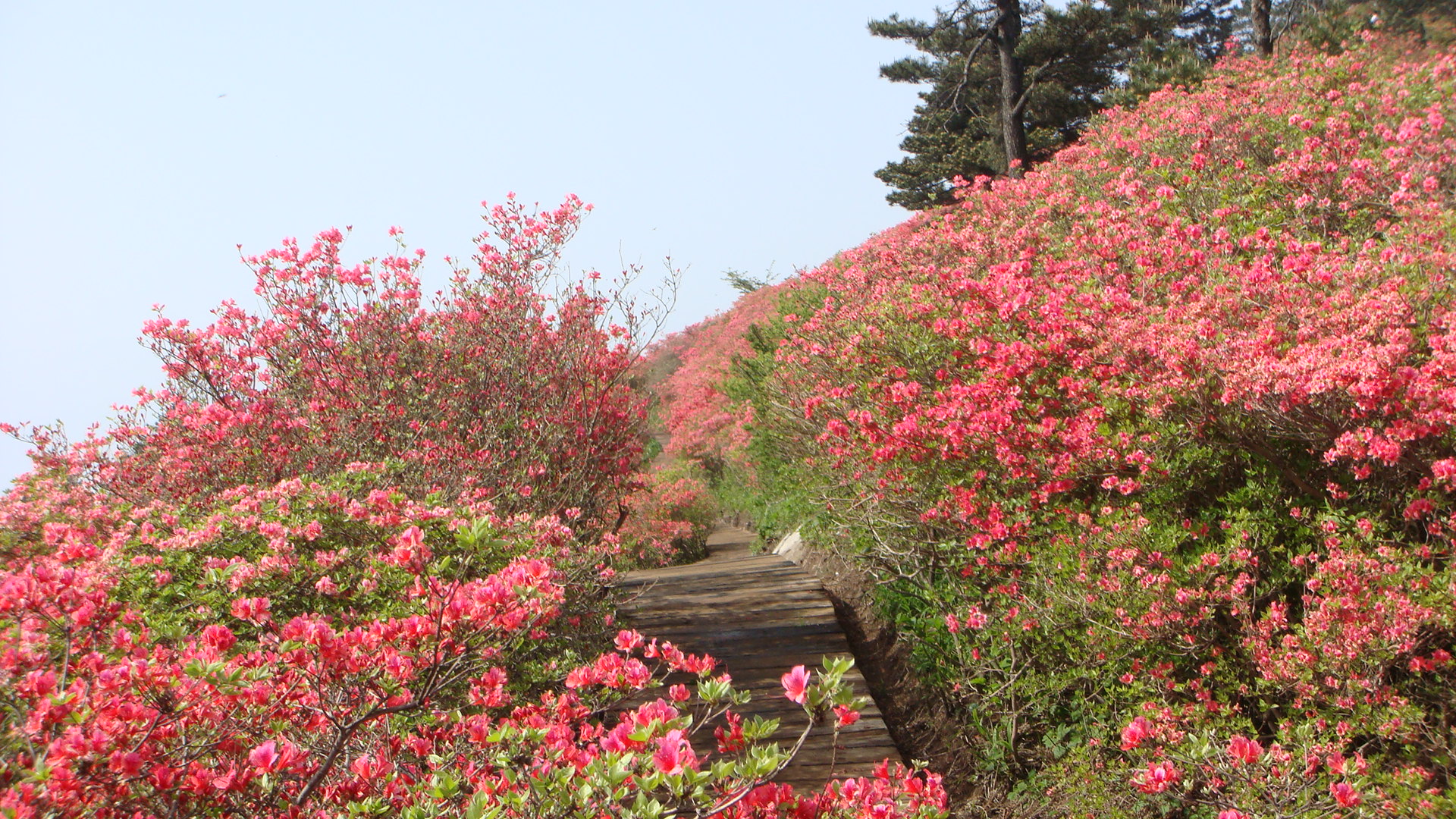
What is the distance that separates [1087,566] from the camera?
4230 mm

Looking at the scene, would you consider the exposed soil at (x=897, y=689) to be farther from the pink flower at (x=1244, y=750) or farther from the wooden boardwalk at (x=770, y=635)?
the pink flower at (x=1244, y=750)

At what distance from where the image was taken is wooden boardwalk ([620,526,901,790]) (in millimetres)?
4929

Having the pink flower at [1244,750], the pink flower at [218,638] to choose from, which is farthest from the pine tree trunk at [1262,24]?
the pink flower at [218,638]

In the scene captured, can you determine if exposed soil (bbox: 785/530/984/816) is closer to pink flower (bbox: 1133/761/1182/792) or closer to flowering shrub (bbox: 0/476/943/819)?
pink flower (bbox: 1133/761/1182/792)

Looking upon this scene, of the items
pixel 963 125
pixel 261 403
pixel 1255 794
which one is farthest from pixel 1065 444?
pixel 963 125

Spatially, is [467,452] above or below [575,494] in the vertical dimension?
above

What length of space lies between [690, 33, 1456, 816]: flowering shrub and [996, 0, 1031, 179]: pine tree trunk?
8.30 metres

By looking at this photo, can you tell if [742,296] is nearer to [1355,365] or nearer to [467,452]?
[467,452]

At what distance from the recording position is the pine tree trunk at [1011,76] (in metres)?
15.3

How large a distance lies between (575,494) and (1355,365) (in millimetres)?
5327

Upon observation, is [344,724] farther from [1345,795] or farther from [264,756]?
[1345,795]

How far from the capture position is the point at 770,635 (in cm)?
663

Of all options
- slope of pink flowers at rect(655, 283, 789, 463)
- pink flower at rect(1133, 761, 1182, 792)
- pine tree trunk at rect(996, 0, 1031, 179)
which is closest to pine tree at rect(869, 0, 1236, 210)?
pine tree trunk at rect(996, 0, 1031, 179)

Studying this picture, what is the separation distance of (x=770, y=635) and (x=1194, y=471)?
336 centimetres
